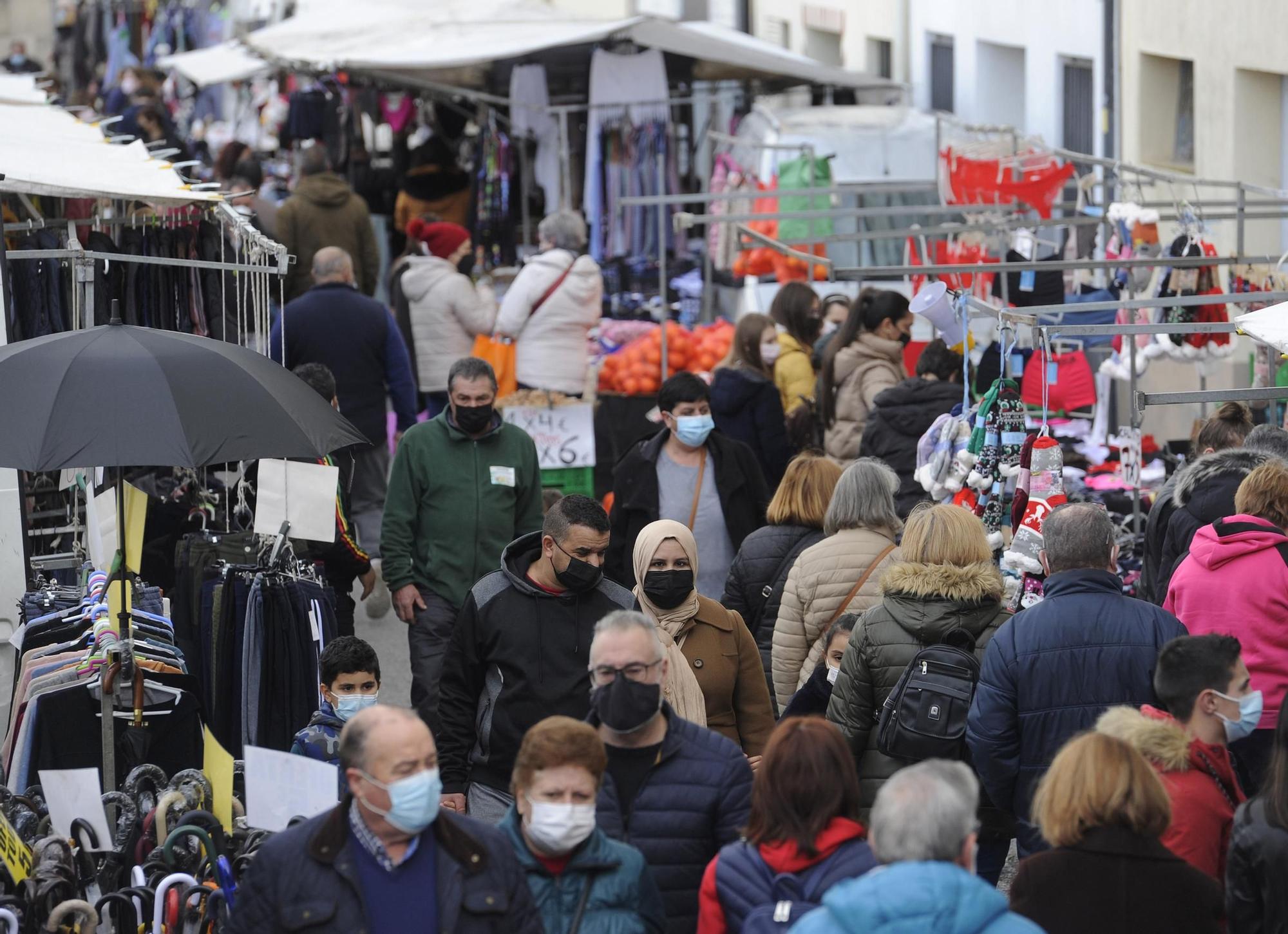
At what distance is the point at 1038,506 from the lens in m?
6.94

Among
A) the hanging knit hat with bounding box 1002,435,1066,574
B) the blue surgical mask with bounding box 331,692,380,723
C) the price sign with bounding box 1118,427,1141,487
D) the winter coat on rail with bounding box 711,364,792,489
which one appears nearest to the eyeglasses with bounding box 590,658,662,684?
the blue surgical mask with bounding box 331,692,380,723

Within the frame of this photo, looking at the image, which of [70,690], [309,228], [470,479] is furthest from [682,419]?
[309,228]

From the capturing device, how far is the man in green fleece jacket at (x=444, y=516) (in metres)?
7.46

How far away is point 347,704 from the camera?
5.60m

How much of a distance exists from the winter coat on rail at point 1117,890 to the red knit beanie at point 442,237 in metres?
9.53

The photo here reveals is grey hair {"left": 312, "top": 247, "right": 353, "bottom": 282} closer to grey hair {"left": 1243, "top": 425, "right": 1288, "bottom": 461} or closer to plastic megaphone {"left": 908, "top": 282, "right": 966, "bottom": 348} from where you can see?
plastic megaphone {"left": 908, "top": 282, "right": 966, "bottom": 348}

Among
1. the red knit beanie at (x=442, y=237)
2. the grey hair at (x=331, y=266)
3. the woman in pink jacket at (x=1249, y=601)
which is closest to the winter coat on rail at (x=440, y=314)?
the red knit beanie at (x=442, y=237)

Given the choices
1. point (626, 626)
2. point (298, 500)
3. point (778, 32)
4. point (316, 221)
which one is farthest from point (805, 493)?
point (778, 32)

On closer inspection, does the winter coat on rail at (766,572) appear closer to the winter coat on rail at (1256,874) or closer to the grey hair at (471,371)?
the grey hair at (471,371)

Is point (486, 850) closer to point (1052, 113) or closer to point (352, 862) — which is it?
point (352, 862)

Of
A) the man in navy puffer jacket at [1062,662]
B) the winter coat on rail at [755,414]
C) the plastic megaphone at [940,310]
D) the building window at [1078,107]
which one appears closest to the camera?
the man in navy puffer jacket at [1062,662]

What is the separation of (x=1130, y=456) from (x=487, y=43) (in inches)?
408

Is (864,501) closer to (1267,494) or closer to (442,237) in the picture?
(1267,494)

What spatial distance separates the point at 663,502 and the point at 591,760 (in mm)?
3832
